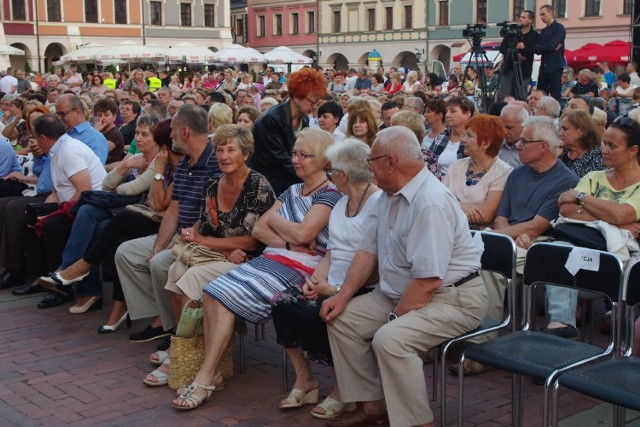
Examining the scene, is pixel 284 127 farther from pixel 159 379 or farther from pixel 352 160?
pixel 159 379

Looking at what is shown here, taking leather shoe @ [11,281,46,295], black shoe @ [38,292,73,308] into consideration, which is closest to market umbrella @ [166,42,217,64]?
leather shoe @ [11,281,46,295]

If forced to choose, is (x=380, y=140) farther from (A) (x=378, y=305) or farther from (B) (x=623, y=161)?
(B) (x=623, y=161)

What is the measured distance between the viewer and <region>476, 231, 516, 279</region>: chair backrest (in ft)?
14.8

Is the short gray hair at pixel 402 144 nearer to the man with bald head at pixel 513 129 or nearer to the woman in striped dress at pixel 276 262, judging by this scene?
the woman in striped dress at pixel 276 262

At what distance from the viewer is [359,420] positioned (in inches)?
174

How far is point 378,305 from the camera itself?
4406 mm

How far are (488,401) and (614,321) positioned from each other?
0.92m

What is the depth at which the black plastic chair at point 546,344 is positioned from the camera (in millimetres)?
3842

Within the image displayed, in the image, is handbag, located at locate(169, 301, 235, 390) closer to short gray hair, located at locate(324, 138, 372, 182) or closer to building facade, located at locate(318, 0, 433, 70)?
short gray hair, located at locate(324, 138, 372, 182)

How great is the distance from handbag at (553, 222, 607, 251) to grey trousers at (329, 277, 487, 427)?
1082 mm

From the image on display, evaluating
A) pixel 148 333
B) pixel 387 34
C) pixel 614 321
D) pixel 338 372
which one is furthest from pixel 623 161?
pixel 387 34

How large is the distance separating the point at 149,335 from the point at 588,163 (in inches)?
128

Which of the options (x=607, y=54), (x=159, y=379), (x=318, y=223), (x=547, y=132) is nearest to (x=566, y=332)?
(x=547, y=132)

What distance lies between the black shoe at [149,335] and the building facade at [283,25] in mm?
63321
